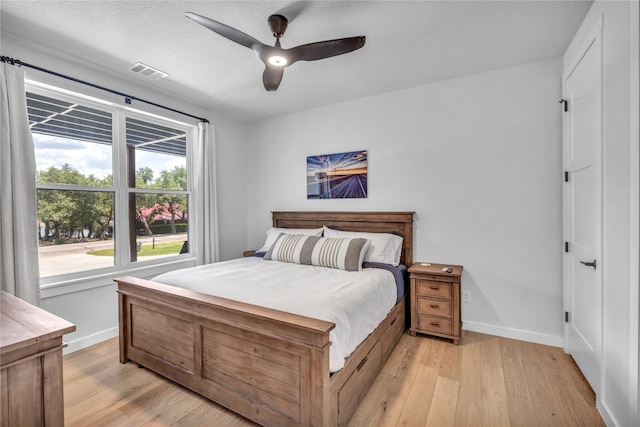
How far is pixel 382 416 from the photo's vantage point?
1736 mm

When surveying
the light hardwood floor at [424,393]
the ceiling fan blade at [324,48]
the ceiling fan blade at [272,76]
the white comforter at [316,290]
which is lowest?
the light hardwood floor at [424,393]

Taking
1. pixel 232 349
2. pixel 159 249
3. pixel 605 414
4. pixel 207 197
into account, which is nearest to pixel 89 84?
pixel 207 197

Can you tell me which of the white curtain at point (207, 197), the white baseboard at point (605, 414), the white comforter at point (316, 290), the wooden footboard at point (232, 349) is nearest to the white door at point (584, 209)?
→ the white baseboard at point (605, 414)

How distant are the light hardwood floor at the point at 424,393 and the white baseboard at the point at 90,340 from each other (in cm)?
7

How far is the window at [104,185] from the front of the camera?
2.56 m

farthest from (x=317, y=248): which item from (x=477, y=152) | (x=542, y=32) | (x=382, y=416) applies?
(x=542, y=32)

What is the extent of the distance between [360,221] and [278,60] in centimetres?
204

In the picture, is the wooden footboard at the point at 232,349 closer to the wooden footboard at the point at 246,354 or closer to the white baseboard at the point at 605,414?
the wooden footboard at the point at 246,354

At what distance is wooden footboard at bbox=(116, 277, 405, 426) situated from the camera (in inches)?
57.5

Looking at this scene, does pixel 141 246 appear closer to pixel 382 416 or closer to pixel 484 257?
pixel 382 416

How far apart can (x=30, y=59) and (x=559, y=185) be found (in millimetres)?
4632

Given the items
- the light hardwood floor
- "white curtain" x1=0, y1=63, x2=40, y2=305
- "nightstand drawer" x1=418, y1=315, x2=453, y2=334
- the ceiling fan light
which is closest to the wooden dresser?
the light hardwood floor

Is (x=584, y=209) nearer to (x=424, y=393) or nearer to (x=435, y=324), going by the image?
(x=435, y=324)

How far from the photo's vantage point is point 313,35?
2209 millimetres
